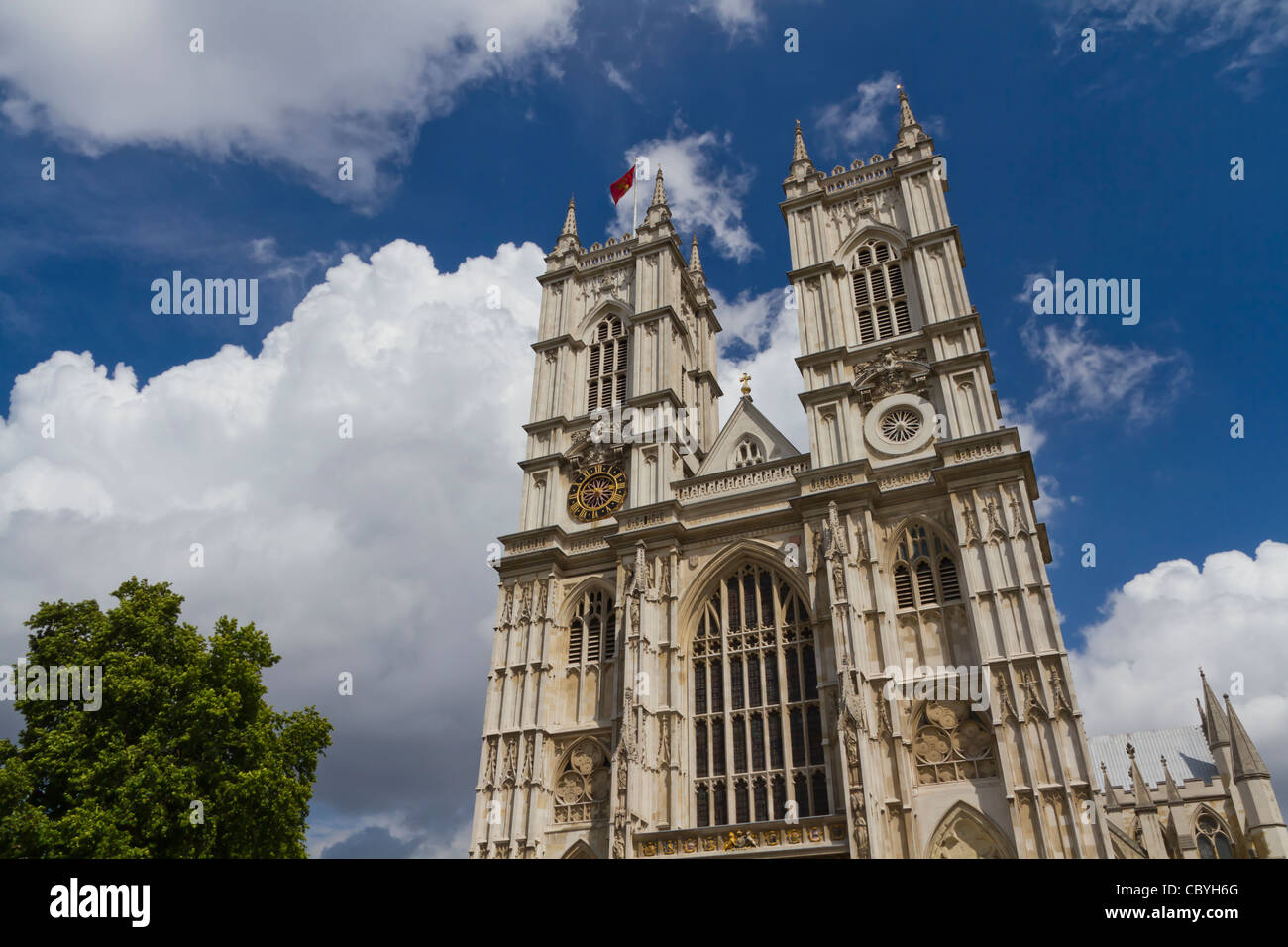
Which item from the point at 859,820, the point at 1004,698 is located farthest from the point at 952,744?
the point at 859,820

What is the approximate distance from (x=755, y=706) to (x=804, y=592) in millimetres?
4360

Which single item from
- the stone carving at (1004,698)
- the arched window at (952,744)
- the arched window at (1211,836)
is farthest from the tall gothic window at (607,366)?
the arched window at (1211,836)

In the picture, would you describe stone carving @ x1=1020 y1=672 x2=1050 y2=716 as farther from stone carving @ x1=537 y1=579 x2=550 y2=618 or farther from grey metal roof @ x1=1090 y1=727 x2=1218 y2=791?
grey metal roof @ x1=1090 y1=727 x2=1218 y2=791

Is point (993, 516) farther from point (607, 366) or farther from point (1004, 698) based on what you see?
point (607, 366)

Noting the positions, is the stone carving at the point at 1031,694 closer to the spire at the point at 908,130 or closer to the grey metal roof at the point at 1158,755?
the spire at the point at 908,130

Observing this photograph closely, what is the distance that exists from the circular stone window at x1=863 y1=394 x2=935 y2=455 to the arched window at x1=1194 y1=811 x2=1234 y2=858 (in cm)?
4242

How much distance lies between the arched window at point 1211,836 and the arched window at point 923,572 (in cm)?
4158

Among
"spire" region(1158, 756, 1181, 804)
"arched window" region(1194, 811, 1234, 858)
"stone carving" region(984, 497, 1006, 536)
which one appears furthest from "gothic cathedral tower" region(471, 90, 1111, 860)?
"arched window" region(1194, 811, 1234, 858)

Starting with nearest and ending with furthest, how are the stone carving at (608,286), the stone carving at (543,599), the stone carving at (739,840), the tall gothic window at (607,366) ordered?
the stone carving at (739,840)
the stone carving at (543,599)
the tall gothic window at (607,366)
the stone carving at (608,286)

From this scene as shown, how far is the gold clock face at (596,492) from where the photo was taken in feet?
125

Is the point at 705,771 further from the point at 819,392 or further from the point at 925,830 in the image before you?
the point at 819,392

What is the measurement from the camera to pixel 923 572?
31359 mm

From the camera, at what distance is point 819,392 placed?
35969 millimetres
